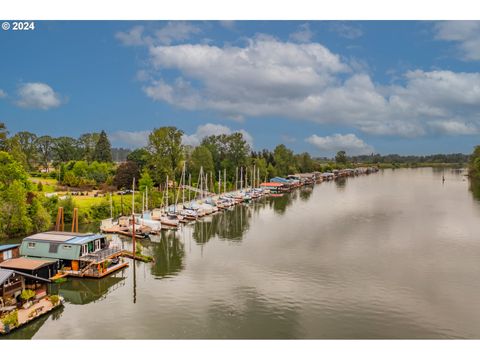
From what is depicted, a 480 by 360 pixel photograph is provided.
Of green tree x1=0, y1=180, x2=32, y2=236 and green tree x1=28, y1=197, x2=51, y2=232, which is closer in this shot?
green tree x1=0, y1=180, x2=32, y2=236

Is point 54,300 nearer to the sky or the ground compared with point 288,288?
nearer to the sky

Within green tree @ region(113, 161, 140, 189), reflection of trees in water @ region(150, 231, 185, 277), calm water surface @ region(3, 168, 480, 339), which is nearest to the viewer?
calm water surface @ region(3, 168, 480, 339)

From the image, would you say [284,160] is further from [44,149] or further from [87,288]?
[87,288]

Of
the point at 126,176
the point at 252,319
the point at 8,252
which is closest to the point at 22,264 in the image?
the point at 8,252

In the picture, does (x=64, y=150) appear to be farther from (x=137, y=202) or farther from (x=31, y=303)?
(x=31, y=303)

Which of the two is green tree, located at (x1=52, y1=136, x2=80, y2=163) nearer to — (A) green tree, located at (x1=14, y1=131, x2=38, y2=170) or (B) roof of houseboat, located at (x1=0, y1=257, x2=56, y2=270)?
(A) green tree, located at (x1=14, y1=131, x2=38, y2=170)

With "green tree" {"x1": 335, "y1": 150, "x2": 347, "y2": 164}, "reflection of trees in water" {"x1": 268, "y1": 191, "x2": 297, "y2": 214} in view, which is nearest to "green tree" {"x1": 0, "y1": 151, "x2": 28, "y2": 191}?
"reflection of trees in water" {"x1": 268, "y1": 191, "x2": 297, "y2": 214}
